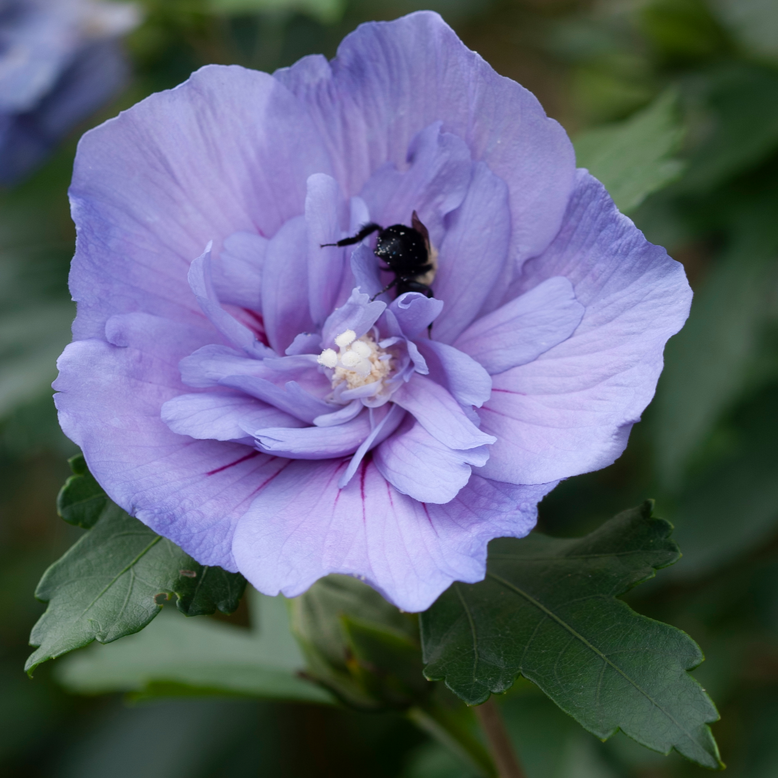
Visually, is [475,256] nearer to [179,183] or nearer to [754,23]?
[179,183]

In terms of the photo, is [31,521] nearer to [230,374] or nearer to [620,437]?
[230,374]

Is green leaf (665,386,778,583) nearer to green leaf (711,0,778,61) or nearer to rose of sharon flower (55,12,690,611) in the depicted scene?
green leaf (711,0,778,61)


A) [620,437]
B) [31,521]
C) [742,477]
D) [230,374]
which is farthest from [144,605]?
[31,521]

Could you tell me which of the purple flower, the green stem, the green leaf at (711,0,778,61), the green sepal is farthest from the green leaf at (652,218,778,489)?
the purple flower

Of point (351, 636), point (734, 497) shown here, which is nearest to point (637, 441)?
point (734, 497)

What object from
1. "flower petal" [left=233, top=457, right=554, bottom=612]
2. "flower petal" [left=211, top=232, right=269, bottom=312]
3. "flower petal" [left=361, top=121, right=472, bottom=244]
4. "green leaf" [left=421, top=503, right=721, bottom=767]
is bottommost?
"green leaf" [left=421, top=503, right=721, bottom=767]
